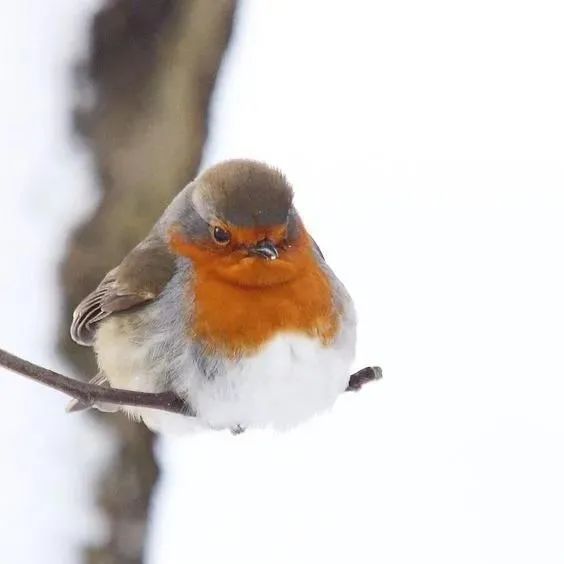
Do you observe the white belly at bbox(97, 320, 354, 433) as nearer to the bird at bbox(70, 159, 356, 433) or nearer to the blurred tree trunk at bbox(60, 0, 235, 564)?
the bird at bbox(70, 159, 356, 433)

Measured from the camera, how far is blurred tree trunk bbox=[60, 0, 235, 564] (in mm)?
1648

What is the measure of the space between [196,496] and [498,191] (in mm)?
1134

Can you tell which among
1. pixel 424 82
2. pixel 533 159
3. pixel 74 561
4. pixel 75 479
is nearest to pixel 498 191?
pixel 533 159

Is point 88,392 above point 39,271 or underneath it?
above

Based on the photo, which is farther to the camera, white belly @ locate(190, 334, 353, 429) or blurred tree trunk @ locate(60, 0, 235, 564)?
blurred tree trunk @ locate(60, 0, 235, 564)

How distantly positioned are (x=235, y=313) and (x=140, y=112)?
0.69 metres

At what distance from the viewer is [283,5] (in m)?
2.19

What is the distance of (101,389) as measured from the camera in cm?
100

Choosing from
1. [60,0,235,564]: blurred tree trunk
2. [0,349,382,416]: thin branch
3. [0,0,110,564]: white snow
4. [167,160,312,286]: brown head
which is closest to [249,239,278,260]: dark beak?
[167,160,312,286]: brown head

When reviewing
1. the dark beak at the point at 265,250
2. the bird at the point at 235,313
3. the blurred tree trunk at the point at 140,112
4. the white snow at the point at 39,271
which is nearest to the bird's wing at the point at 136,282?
the bird at the point at 235,313

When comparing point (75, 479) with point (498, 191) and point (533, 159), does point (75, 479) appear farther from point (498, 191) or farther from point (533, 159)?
point (533, 159)

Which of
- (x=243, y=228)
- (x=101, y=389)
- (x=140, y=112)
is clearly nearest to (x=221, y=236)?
(x=243, y=228)

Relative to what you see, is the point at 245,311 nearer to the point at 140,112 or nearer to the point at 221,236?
the point at 221,236

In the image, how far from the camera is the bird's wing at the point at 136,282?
1271 millimetres
